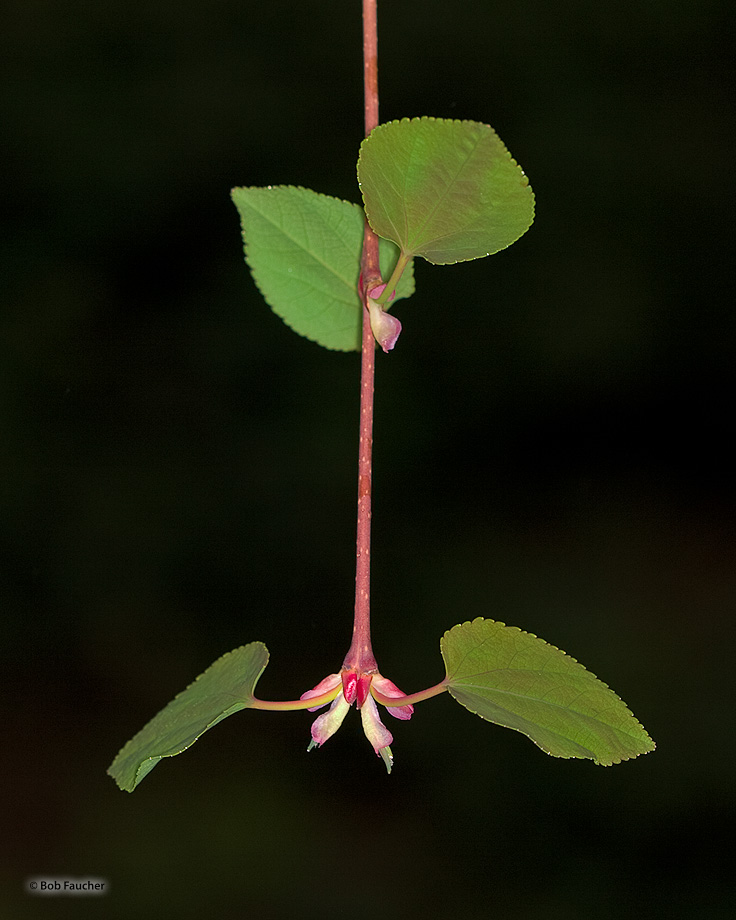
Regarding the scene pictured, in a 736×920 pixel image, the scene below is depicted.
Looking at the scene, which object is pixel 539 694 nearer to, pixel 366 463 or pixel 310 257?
pixel 366 463

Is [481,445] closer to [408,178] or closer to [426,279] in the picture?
[426,279]

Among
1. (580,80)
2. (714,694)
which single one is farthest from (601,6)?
(714,694)

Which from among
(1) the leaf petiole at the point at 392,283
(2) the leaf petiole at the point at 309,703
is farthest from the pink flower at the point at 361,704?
(1) the leaf petiole at the point at 392,283

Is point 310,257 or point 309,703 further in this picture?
point 310,257

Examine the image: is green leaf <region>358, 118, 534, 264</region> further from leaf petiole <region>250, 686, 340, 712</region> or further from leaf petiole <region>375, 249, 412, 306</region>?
leaf petiole <region>250, 686, 340, 712</region>

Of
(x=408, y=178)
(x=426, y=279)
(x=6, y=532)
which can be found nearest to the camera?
(x=408, y=178)

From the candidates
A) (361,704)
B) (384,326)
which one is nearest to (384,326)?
(384,326)
